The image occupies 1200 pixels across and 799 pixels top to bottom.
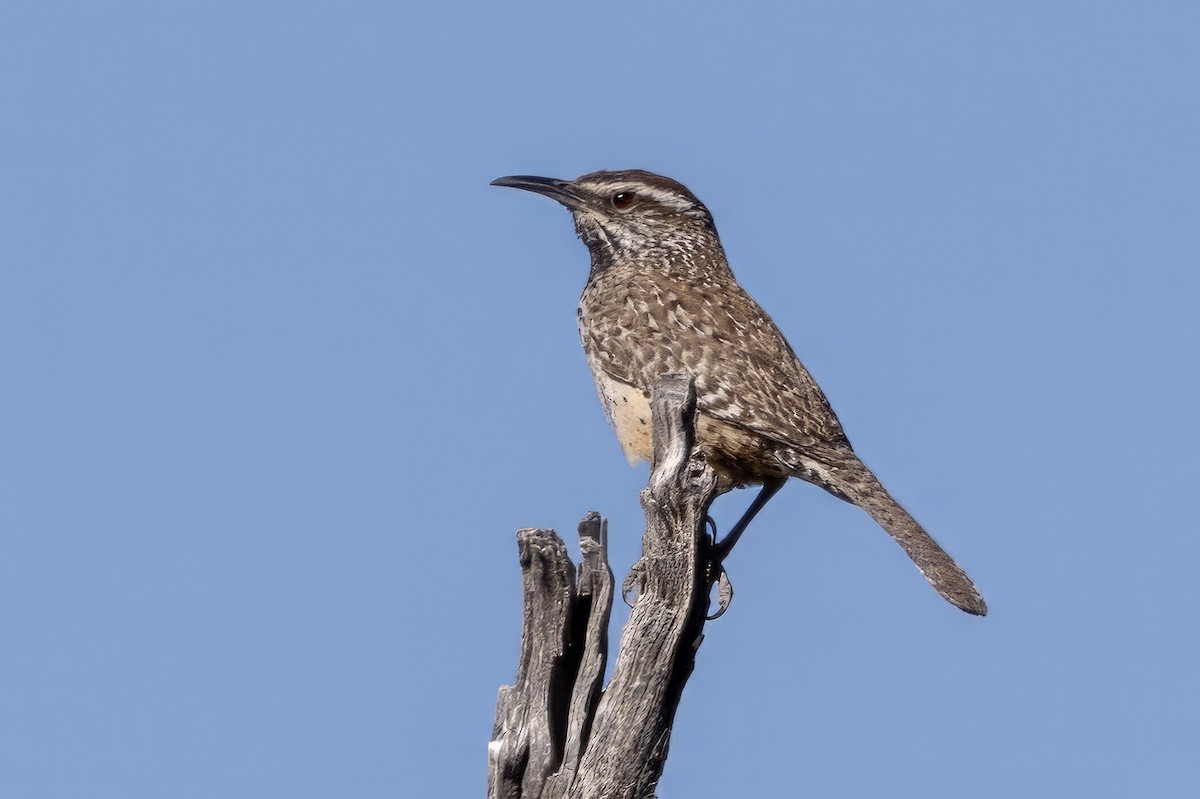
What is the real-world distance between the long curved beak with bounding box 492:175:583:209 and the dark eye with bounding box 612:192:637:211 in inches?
7.2

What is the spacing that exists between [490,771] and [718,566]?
59.0 inches

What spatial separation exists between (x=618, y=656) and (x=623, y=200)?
3.42 metres

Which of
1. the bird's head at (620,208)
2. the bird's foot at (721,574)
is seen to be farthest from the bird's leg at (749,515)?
the bird's head at (620,208)

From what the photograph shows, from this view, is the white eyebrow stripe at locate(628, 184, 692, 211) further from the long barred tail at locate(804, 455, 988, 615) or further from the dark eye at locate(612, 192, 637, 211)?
the long barred tail at locate(804, 455, 988, 615)

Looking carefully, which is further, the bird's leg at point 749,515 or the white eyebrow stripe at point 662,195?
the white eyebrow stripe at point 662,195

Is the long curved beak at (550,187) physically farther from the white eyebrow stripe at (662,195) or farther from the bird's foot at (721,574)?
the bird's foot at (721,574)

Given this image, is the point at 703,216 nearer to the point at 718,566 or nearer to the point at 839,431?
the point at 839,431

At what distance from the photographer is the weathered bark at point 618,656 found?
4719mm

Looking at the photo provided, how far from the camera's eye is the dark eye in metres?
7.61

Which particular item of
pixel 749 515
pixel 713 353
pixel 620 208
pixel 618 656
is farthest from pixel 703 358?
pixel 618 656

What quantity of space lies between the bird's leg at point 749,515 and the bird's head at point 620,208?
1.61 meters

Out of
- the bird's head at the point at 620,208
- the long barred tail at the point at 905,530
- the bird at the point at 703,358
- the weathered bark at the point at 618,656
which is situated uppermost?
the bird's head at the point at 620,208

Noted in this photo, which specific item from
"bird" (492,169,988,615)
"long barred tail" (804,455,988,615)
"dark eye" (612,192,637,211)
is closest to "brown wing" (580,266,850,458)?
"bird" (492,169,988,615)

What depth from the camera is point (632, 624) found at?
481 centimetres
